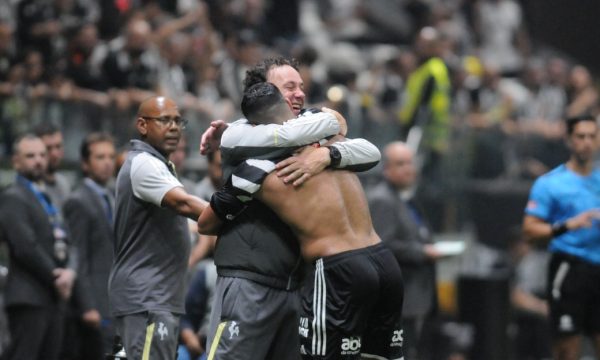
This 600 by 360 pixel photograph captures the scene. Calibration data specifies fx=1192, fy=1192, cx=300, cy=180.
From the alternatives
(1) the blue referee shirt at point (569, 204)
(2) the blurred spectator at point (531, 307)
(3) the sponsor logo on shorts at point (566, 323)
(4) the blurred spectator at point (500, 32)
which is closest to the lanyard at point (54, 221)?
(1) the blue referee shirt at point (569, 204)

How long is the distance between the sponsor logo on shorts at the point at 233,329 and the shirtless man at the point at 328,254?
15.4 inches

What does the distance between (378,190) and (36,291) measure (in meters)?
3.46

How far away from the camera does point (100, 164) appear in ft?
34.2

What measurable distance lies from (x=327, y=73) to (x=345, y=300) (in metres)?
11.4

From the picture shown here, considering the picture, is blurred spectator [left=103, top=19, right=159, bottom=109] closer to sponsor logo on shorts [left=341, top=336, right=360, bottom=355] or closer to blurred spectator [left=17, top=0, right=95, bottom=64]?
blurred spectator [left=17, top=0, right=95, bottom=64]

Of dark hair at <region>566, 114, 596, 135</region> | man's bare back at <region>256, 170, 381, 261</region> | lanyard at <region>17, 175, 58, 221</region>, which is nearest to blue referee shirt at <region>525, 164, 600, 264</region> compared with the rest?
dark hair at <region>566, 114, 596, 135</region>

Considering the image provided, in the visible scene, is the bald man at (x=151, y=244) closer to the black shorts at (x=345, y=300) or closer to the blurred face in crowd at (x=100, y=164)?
the black shorts at (x=345, y=300)

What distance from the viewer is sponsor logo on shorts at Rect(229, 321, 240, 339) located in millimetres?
7234

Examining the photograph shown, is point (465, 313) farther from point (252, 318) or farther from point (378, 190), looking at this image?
point (252, 318)

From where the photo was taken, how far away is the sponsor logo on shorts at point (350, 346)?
7203mm

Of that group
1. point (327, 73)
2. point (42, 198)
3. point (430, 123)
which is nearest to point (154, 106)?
point (42, 198)

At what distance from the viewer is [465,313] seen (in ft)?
47.7

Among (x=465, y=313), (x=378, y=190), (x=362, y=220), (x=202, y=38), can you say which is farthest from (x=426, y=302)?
(x=202, y=38)

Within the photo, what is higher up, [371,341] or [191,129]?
[191,129]
